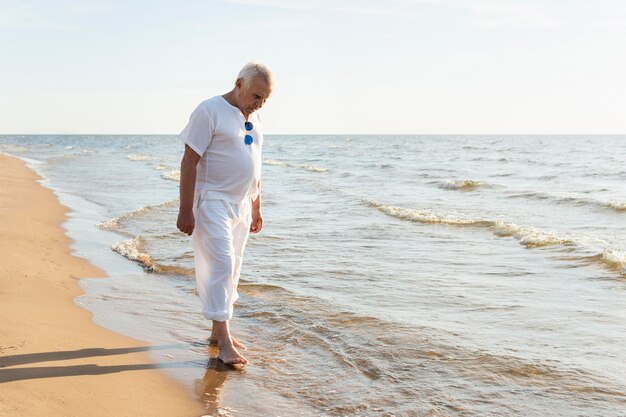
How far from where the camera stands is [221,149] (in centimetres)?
404

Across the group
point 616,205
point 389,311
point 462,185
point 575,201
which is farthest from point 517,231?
point 462,185

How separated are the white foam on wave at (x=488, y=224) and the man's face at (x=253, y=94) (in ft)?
20.5

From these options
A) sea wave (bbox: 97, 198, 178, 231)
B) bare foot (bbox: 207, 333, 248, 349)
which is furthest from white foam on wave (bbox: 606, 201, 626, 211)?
bare foot (bbox: 207, 333, 248, 349)

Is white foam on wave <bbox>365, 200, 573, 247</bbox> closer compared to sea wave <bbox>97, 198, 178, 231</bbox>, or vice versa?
white foam on wave <bbox>365, 200, 573, 247</bbox>

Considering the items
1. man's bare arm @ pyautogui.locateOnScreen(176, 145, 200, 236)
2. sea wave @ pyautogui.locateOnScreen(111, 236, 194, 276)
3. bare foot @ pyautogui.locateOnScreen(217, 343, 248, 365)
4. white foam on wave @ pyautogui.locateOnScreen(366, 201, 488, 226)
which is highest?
man's bare arm @ pyautogui.locateOnScreen(176, 145, 200, 236)

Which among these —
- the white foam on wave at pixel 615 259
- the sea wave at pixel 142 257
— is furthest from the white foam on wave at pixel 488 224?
the sea wave at pixel 142 257

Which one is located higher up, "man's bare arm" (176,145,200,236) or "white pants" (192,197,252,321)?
"man's bare arm" (176,145,200,236)

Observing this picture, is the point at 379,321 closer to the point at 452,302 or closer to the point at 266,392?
the point at 452,302

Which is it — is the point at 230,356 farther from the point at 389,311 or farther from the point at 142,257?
the point at 142,257

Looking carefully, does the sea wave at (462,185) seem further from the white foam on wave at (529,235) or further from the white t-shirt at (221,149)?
the white t-shirt at (221,149)

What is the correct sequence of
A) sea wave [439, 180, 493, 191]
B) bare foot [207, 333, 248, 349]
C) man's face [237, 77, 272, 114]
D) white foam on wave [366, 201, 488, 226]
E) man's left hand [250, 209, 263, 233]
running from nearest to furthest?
man's face [237, 77, 272, 114] → bare foot [207, 333, 248, 349] → man's left hand [250, 209, 263, 233] → white foam on wave [366, 201, 488, 226] → sea wave [439, 180, 493, 191]

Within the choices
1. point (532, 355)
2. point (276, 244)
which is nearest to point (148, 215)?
point (276, 244)

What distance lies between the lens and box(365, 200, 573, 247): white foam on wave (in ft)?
30.7

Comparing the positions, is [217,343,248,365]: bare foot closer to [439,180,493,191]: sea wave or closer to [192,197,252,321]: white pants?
[192,197,252,321]: white pants
